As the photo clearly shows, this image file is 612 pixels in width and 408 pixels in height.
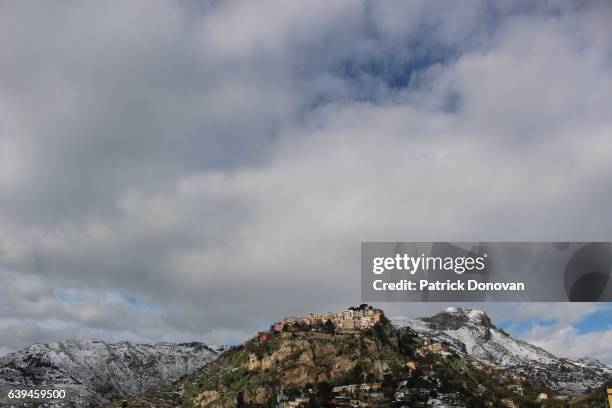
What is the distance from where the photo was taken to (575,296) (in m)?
114

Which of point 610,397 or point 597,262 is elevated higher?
point 597,262

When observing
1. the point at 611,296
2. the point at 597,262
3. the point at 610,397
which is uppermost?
the point at 597,262

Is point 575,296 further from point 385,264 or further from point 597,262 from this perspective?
point 385,264

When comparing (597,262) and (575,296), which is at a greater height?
(597,262)

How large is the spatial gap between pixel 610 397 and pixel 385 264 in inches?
2373

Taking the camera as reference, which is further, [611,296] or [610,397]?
[611,296]

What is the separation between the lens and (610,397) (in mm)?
48406

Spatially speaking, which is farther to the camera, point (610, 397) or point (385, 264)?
point (385, 264)

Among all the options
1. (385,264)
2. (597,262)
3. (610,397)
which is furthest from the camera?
(597,262)

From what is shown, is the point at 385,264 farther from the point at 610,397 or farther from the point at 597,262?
the point at 610,397

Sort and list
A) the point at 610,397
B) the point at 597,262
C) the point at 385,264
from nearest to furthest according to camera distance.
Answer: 1. the point at 610,397
2. the point at 385,264
3. the point at 597,262

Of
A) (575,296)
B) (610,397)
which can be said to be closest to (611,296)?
(575,296)

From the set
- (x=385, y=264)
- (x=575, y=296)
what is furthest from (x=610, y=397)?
(x=575, y=296)

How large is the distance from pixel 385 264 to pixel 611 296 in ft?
148
